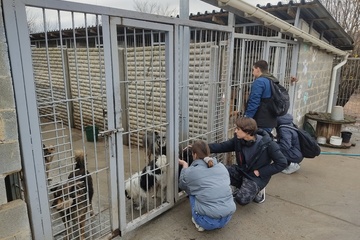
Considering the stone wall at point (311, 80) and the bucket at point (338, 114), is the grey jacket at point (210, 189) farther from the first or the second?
the bucket at point (338, 114)

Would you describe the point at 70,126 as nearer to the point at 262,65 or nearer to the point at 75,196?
the point at 75,196

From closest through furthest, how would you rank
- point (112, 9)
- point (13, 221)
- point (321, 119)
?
point (13, 221) < point (112, 9) < point (321, 119)

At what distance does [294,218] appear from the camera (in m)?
3.13

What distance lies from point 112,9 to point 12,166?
55.5 inches

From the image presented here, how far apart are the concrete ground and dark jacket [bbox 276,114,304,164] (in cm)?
47

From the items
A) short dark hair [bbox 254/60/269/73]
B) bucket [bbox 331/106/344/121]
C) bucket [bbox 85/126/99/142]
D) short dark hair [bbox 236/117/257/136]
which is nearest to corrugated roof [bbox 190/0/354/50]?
short dark hair [bbox 254/60/269/73]

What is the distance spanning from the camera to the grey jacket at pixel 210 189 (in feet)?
8.63

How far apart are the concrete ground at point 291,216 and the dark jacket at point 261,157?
0.44 metres

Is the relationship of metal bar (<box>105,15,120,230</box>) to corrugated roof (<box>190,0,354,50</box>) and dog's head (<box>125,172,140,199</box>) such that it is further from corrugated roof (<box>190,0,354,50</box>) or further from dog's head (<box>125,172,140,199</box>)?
corrugated roof (<box>190,0,354,50</box>)

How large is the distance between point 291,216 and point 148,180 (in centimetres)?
179

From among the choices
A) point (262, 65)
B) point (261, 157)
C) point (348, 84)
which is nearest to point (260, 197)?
point (261, 157)

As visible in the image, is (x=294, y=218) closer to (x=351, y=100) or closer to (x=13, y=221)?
(x=13, y=221)

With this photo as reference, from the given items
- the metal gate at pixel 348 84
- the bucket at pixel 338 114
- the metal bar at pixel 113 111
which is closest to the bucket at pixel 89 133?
the metal bar at pixel 113 111

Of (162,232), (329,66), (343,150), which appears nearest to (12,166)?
(162,232)
